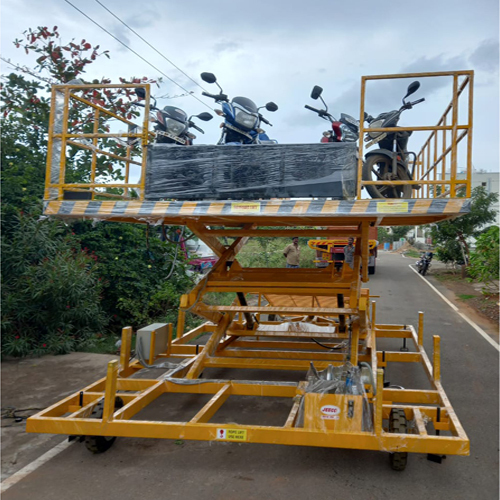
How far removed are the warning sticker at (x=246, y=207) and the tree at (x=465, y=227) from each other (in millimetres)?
17256

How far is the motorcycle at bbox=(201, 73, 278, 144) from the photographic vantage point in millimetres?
5242

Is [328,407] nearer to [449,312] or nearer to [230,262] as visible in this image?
[230,262]

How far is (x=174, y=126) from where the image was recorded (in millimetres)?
5344

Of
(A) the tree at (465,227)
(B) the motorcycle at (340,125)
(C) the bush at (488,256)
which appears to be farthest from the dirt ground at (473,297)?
(B) the motorcycle at (340,125)

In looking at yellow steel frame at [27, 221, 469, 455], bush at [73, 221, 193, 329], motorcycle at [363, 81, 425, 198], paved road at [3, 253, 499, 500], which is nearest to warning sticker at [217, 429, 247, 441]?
yellow steel frame at [27, 221, 469, 455]

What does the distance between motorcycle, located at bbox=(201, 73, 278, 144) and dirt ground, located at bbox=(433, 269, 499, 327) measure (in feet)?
28.1

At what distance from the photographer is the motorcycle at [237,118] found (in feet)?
17.2

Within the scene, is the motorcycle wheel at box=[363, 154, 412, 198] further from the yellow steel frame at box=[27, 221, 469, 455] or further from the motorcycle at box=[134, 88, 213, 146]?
the motorcycle at box=[134, 88, 213, 146]

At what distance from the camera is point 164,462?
4.00 meters

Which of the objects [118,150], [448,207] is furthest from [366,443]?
[118,150]

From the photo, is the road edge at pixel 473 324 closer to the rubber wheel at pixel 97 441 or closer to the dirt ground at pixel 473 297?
the dirt ground at pixel 473 297

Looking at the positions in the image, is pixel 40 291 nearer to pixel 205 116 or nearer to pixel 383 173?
pixel 205 116

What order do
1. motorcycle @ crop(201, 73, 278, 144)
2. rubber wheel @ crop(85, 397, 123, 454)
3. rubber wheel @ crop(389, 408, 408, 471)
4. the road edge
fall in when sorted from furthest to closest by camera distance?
the road edge, motorcycle @ crop(201, 73, 278, 144), rubber wheel @ crop(85, 397, 123, 454), rubber wheel @ crop(389, 408, 408, 471)

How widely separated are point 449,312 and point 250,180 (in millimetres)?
9648
